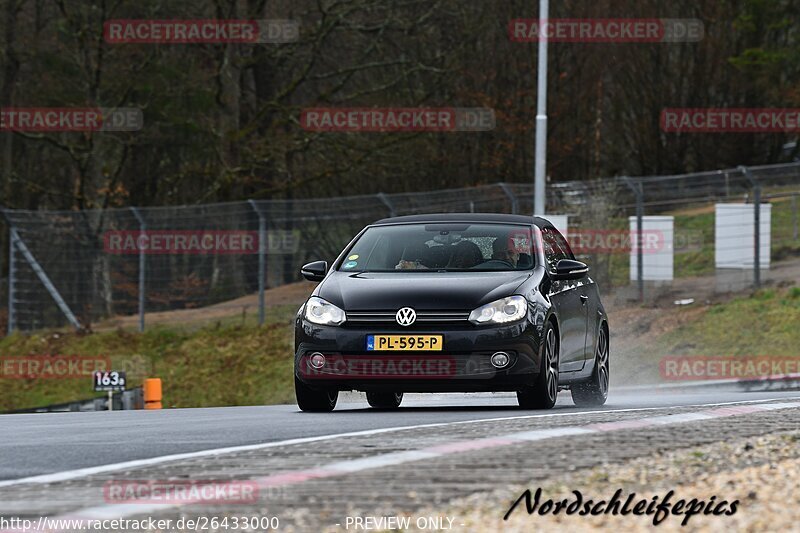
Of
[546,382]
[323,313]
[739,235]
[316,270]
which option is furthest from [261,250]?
[546,382]

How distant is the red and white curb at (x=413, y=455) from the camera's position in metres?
7.02

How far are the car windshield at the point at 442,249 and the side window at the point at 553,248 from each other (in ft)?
0.76

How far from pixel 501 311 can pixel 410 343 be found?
0.74 meters

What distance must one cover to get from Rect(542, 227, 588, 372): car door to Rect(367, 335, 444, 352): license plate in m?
1.25

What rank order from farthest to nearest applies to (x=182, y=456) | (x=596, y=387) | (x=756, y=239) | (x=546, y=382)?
(x=756, y=239) → (x=596, y=387) → (x=546, y=382) → (x=182, y=456)

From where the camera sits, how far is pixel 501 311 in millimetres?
12586

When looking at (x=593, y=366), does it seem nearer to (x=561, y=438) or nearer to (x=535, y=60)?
(x=561, y=438)

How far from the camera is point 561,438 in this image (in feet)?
31.4

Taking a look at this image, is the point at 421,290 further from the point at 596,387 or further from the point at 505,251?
A: the point at 596,387

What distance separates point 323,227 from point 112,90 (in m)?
11.2

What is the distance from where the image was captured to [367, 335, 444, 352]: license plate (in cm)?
1248

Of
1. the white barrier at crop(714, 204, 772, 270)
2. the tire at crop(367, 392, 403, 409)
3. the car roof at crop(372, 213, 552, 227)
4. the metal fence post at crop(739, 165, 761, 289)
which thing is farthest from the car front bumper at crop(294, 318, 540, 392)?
the white barrier at crop(714, 204, 772, 270)

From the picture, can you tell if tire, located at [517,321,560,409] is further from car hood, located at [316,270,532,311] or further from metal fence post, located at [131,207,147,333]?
metal fence post, located at [131,207,147,333]

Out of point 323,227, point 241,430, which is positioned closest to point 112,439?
point 241,430
